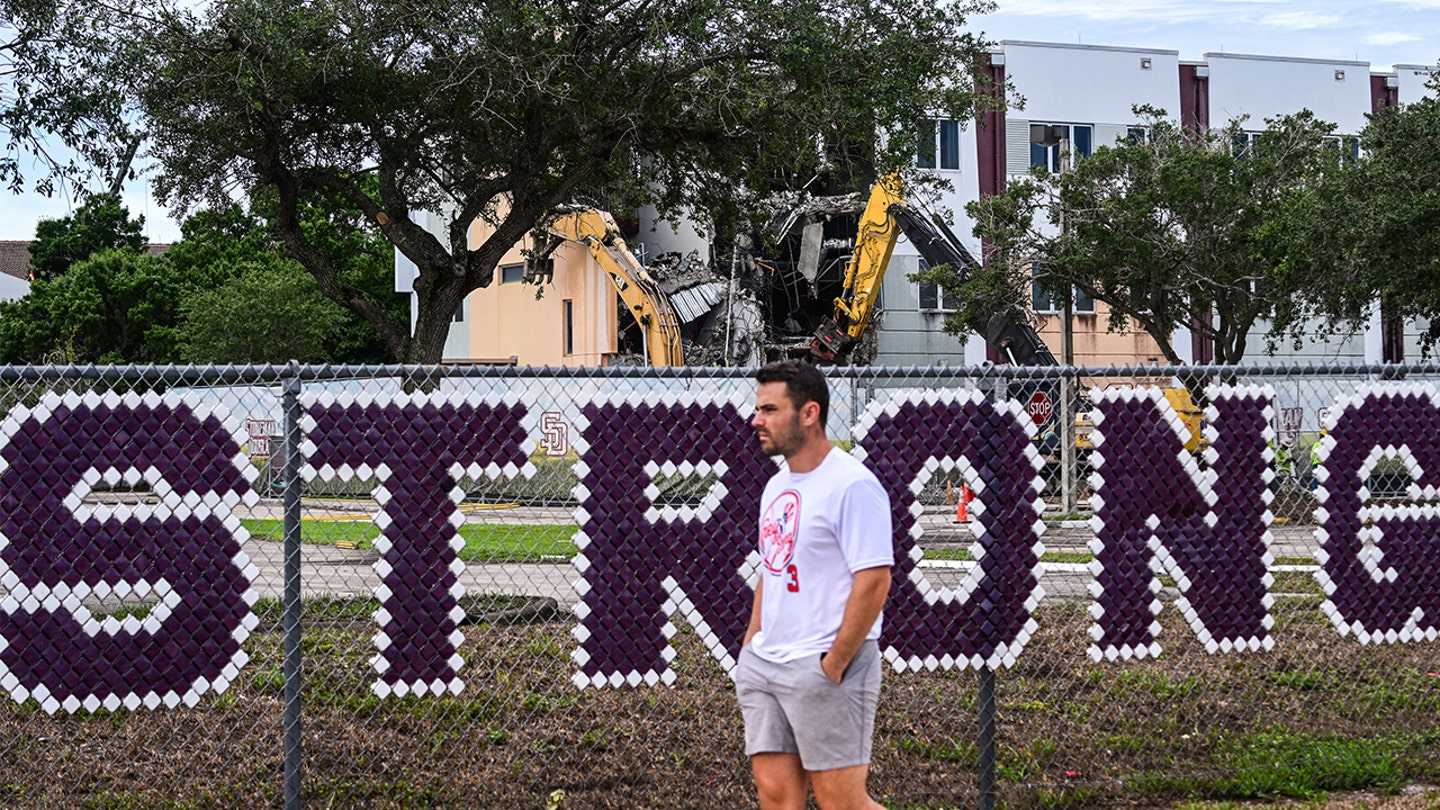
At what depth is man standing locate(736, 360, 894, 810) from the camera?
4.25 metres

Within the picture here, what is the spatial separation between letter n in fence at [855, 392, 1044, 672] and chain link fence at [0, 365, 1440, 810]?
13mm

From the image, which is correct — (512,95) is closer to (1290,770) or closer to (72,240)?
(1290,770)

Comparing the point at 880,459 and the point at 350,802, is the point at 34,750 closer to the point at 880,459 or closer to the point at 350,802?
the point at 350,802

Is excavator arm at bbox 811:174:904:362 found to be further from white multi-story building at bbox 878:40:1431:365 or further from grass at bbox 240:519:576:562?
grass at bbox 240:519:576:562

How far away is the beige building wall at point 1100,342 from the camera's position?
143 ft

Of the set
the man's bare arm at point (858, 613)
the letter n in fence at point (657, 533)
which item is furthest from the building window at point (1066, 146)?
the man's bare arm at point (858, 613)

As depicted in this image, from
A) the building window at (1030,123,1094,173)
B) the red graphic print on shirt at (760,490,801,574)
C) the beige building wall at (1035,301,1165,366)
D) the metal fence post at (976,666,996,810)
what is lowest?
the metal fence post at (976,666,996,810)

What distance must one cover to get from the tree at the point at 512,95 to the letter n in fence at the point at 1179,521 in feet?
28.2

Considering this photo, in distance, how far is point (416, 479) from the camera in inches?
227

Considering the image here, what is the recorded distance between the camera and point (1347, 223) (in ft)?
78.9

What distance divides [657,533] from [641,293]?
29749 millimetres

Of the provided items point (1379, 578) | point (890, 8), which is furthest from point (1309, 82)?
point (1379, 578)

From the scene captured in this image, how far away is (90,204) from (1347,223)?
19590mm

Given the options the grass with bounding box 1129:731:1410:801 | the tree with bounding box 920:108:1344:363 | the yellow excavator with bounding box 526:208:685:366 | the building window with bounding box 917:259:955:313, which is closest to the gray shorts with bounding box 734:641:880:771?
the grass with bounding box 1129:731:1410:801
